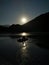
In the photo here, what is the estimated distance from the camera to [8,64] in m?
32.7

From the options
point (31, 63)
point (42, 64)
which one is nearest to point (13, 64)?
point (31, 63)

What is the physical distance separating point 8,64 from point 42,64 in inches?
343

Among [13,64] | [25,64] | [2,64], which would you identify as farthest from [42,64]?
[2,64]

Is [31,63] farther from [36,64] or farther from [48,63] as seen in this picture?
[48,63]

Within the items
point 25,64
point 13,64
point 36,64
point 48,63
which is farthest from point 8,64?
point 48,63

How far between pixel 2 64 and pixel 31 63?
752 cm

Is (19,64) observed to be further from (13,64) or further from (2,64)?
(2,64)

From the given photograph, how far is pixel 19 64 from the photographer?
3284 centimetres

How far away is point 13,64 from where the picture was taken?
108 feet

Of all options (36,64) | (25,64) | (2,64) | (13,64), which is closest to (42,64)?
(36,64)

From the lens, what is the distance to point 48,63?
108 ft

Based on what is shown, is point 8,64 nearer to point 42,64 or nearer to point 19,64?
point 19,64

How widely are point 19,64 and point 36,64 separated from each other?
4409 mm

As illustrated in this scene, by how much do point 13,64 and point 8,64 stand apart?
129 centimetres
